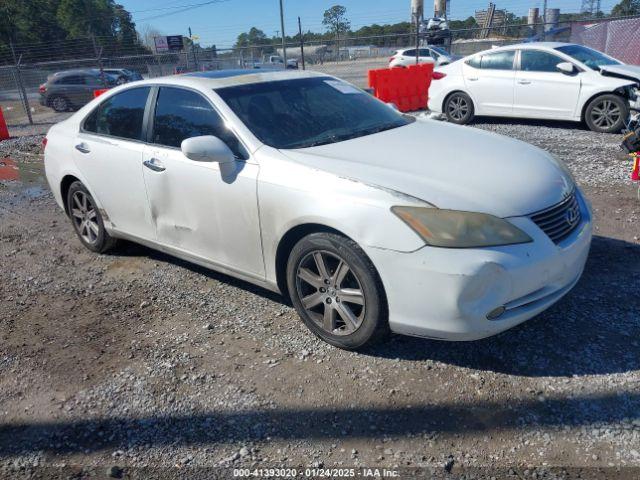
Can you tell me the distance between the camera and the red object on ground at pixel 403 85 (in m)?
12.4

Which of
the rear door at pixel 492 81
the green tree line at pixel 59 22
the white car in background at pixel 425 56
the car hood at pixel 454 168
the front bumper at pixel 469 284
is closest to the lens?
the front bumper at pixel 469 284

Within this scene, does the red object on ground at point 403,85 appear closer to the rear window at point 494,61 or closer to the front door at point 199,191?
the rear window at point 494,61

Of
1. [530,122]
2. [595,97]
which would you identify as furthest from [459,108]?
[595,97]

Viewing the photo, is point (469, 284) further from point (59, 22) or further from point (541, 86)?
point (59, 22)

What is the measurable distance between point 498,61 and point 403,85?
274 cm

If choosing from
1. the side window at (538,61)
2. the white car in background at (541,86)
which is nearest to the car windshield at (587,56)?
the white car in background at (541,86)

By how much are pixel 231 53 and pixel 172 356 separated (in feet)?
85.8

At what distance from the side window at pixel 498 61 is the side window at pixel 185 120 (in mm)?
7918

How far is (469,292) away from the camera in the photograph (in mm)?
2693

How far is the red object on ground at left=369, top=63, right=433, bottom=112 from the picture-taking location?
1235 centimetres

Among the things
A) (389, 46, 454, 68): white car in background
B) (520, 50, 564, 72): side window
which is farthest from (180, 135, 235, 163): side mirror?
(389, 46, 454, 68): white car in background

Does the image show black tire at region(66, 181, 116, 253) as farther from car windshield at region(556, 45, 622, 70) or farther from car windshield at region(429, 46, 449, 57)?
car windshield at region(429, 46, 449, 57)

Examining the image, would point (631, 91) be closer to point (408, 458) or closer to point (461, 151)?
point (461, 151)

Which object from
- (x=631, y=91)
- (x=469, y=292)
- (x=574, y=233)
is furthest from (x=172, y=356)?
(x=631, y=91)
